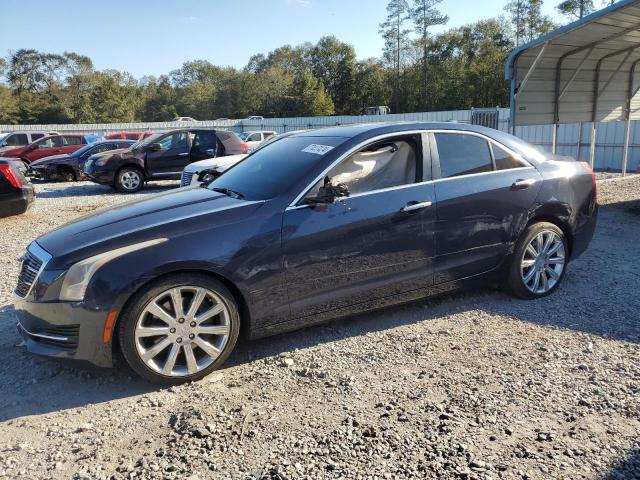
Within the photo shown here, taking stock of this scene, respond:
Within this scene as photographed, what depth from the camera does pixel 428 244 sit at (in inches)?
166

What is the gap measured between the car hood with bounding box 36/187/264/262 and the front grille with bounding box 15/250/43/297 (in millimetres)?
116

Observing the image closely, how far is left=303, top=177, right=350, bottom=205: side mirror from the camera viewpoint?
3.79 meters

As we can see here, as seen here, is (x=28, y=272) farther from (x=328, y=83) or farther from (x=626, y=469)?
(x=328, y=83)

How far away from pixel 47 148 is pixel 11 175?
13.0 m

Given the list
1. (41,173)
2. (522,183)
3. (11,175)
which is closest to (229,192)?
(522,183)

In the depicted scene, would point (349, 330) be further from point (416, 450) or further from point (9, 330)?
point (9, 330)

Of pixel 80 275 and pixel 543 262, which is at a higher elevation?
pixel 80 275

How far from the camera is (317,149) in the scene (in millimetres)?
4242

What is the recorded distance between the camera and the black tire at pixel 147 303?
326 cm

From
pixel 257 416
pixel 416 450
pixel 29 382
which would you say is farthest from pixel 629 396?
pixel 29 382

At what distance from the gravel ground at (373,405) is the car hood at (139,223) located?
87 centimetres

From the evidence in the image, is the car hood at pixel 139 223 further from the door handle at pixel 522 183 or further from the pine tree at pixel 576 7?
the pine tree at pixel 576 7

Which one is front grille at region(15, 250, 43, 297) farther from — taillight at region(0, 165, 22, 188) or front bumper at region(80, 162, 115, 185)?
front bumper at region(80, 162, 115, 185)

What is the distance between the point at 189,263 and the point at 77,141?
20741 millimetres
